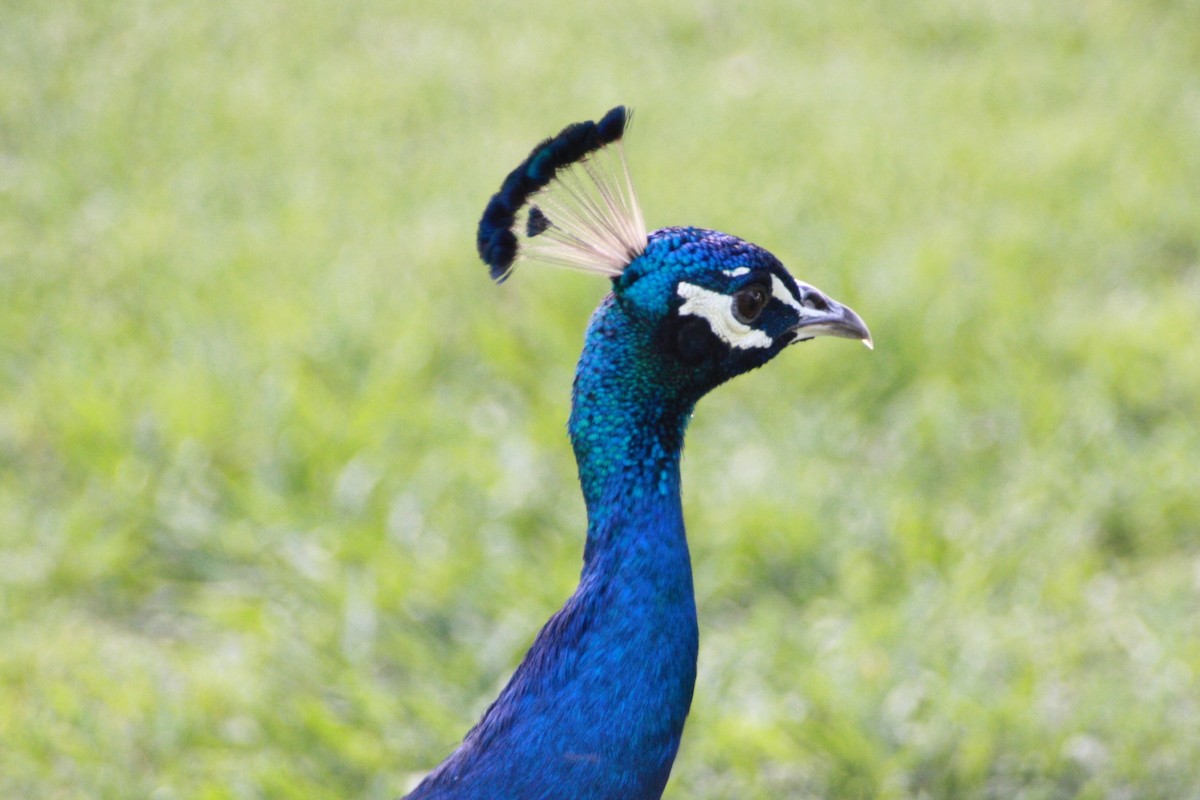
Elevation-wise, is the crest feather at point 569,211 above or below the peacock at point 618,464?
above

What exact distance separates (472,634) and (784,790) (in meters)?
0.68

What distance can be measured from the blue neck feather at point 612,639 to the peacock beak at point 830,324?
0.66 feet

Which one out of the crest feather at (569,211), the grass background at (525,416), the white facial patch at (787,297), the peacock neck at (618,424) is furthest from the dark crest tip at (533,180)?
the grass background at (525,416)

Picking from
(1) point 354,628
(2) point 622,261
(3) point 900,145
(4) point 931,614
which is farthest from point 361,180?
(2) point 622,261

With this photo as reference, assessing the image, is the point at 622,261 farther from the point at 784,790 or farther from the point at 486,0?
the point at 486,0

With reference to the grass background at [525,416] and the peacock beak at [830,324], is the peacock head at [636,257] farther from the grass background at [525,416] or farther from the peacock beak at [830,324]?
the grass background at [525,416]

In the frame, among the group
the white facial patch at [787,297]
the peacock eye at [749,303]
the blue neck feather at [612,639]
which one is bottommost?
the blue neck feather at [612,639]

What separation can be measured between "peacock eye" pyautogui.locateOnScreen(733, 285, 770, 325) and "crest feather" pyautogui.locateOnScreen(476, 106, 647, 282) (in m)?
0.13

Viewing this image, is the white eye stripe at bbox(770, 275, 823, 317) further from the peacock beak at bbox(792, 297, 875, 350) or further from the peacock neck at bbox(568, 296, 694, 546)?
the peacock neck at bbox(568, 296, 694, 546)

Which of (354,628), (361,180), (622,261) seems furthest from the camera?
(361,180)

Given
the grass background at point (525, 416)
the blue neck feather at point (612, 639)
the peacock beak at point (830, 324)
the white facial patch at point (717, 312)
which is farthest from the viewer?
the grass background at point (525, 416)

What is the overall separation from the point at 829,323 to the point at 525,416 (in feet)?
5.57

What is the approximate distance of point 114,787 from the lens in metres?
2.21

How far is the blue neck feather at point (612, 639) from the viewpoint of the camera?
139 centimetres
